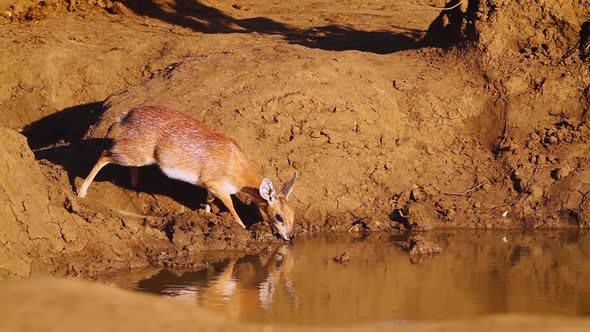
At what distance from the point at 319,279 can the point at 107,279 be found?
1994mm

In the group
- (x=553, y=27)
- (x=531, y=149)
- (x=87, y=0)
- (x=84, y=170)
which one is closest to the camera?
(x=84, y=170)

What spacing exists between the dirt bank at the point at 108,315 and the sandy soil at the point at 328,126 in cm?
351

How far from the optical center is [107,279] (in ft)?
32.5

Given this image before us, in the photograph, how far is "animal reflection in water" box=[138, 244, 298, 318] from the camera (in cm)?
877

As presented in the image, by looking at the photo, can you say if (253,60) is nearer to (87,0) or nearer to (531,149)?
(531,149)

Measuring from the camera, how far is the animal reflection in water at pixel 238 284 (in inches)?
345

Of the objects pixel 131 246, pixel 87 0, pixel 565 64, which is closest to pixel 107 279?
pixel 131 246

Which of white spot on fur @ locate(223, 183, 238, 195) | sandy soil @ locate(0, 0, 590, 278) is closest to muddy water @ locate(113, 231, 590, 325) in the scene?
sandy soil @ locate(0, 0, 590, 278)

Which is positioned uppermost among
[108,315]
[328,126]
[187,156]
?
[328,126]

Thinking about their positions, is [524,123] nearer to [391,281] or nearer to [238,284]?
[391,281]

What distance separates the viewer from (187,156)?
39.2 ft

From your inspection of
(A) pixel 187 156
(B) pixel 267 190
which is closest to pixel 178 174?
(A) pixel 187 156

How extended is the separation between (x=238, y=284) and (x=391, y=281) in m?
1.43

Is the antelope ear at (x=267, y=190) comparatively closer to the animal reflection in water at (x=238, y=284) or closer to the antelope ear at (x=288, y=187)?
the antelope ear at (x=288, y=187)
